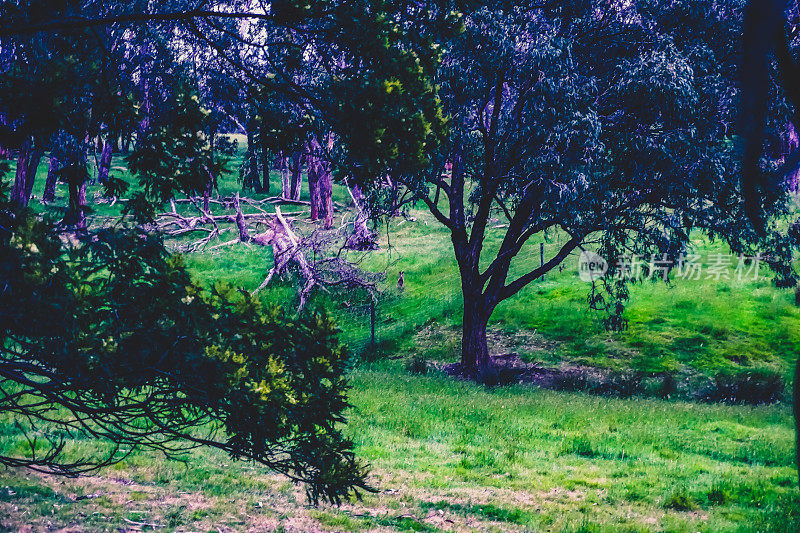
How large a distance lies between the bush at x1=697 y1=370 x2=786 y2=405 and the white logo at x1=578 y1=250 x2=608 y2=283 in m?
5.09

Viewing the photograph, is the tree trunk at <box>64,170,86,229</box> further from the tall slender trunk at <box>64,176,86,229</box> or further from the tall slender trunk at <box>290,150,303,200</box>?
the tall slender trunk at <box>290,150,303,200</box>

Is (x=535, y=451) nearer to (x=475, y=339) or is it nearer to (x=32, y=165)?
(x=475, y=339)

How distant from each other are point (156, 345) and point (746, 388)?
16018 mm

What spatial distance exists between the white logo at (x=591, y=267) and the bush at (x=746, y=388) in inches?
200

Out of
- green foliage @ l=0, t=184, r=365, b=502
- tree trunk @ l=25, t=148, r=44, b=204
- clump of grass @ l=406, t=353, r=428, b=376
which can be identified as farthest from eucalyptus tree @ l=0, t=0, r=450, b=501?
clump of grass @ l=406, t=353, r=428, b=376

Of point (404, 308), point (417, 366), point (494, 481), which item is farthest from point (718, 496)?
point (404, 308)

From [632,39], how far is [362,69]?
36.0 ft

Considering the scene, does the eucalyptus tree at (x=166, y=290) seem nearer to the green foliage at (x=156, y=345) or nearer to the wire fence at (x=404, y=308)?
the green foliage at (x=156, y=345)

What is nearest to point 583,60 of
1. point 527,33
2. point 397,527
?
point 527,33

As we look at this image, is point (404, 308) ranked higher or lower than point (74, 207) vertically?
lower

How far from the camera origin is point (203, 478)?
8.99 m

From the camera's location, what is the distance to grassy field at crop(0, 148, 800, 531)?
7805mm

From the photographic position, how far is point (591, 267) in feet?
77.0

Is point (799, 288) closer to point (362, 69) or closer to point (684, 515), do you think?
point (684, 515)
